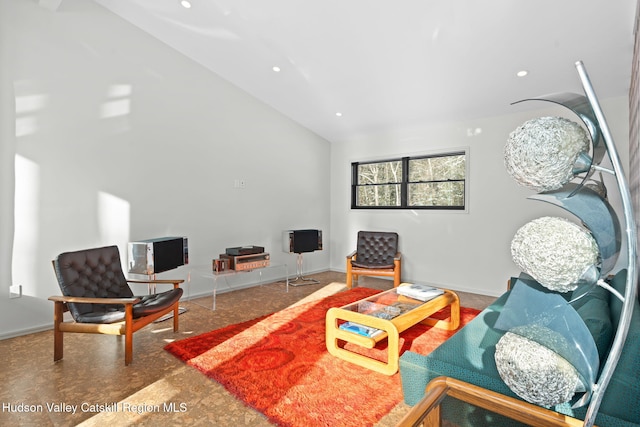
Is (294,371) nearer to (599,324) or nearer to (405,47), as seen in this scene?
(599,324)

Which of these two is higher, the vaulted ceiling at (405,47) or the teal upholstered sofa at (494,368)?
the vaulted ceiling at (405,47)

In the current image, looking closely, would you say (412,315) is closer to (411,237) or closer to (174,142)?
(411,237)

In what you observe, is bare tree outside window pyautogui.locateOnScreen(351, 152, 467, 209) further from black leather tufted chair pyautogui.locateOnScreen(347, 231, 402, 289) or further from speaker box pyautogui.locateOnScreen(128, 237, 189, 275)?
Result: speaker box pyautogui.locateOnScreen(128, 237, 189, 275)

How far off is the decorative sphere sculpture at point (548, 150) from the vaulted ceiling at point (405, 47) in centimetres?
276

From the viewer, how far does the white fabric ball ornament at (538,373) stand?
96 cm

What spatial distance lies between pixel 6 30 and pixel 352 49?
3.58 metres

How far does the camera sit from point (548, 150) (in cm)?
A: 83

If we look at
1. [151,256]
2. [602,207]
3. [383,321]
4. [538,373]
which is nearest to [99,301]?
[151,256]

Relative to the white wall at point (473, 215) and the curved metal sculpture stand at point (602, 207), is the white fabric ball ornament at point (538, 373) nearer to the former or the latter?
the curved metal sculpture stand at point (602, 207)

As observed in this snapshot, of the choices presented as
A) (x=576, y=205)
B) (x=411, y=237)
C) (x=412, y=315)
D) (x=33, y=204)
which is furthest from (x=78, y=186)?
(x=411, y=237)

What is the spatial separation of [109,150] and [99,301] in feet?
6.74

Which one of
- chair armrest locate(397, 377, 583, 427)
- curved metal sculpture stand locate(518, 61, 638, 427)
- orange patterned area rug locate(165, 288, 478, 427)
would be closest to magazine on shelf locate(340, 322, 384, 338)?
orange patterned area rug locate(165, 288, 478, 427)

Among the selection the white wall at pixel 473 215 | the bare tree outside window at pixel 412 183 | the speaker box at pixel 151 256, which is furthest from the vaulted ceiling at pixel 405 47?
the speaker box at pixel 151 256

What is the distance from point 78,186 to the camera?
373 centimetres
